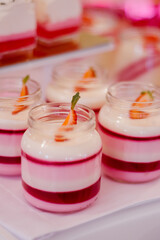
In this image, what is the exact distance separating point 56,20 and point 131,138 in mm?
411

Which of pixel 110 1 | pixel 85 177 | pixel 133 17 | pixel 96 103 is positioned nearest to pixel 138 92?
pixel 96 103

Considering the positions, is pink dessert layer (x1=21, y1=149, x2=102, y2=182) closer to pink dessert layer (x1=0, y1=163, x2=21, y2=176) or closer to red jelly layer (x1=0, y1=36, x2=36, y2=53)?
pink dessert layer (x1=0, y1=163, x2=21, y2=176)

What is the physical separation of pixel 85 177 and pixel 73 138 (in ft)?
0.25

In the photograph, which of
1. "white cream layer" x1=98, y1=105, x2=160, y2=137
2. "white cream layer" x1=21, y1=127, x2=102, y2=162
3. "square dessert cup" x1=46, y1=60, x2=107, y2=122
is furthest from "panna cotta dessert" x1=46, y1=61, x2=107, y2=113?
"white cream layer" x1=21, y1=127, x2=102, y2=162

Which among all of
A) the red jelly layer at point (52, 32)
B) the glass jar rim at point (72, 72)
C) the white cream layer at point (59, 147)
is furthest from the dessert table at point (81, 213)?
the red jelly layer at point (52, 32)

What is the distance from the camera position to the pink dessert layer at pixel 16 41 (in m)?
0.94

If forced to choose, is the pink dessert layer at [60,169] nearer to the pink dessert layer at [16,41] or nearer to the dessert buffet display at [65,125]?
the dessert buffet display at [65,125]

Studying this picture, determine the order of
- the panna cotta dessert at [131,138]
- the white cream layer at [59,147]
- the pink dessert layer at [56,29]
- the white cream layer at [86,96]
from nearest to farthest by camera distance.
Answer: the white cream layer at [59,147]
the panna cotta dessert at [131,138]
the white cream layer at [86,96]
the pink dessert layer at [56,29]

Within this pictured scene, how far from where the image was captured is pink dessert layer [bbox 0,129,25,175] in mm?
830

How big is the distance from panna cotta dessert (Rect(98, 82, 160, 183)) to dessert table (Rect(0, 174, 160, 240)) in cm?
3

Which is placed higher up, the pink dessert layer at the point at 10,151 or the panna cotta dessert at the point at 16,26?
the panna cotta dessert at the point at 16,26

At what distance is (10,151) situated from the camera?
84cm

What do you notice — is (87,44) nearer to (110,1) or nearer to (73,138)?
(73,138)

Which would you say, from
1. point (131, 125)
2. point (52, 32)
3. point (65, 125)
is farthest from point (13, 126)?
point (52, 32)
